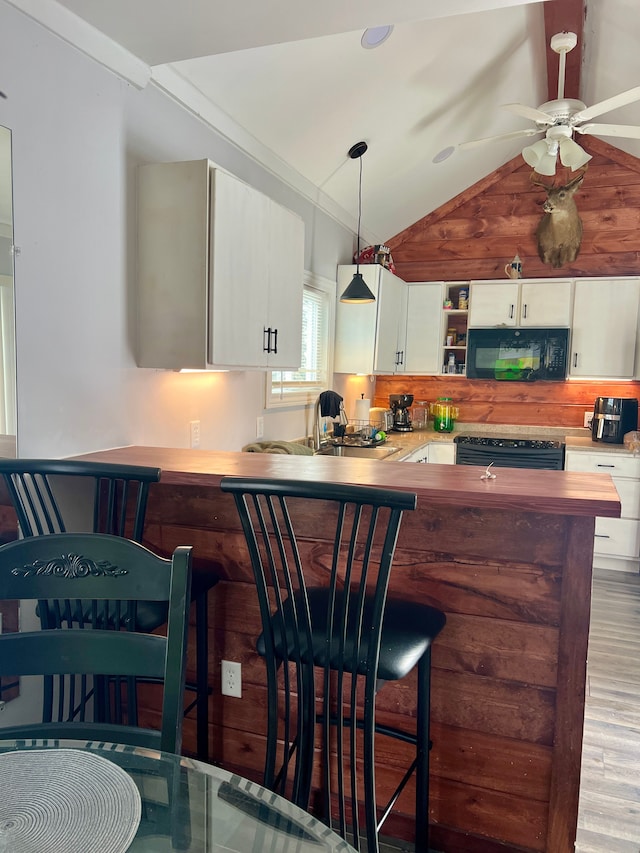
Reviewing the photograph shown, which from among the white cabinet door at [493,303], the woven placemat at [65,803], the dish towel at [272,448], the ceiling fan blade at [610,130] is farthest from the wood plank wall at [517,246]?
the woven placemat at [65,803]

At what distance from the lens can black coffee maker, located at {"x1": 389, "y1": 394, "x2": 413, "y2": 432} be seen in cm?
507

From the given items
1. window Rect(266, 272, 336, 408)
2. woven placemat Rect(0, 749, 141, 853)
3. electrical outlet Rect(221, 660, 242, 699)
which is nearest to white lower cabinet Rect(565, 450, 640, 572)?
window Rect(266, 272, 336, 408)

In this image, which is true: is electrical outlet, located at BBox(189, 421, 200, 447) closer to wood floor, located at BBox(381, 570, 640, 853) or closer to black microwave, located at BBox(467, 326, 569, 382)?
→ wood floor, located at BBox(381, 570, 640, 853)

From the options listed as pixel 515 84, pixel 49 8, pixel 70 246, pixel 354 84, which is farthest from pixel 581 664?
pixel 515 84

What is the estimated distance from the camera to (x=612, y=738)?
2324 mm

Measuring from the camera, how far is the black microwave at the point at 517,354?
4.62 meters

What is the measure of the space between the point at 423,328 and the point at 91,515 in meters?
3.70

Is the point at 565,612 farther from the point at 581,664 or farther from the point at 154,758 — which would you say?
the point at 154,758

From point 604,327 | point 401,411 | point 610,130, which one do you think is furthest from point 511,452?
point 610,130

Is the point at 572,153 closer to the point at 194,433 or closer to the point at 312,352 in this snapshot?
the point at 312,352

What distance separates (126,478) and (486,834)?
147 centimetres

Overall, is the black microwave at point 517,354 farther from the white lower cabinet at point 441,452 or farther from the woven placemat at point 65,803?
the woven placemat at point 65,803

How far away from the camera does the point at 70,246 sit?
1880mm

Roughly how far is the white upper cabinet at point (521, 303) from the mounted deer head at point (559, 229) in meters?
0.22
